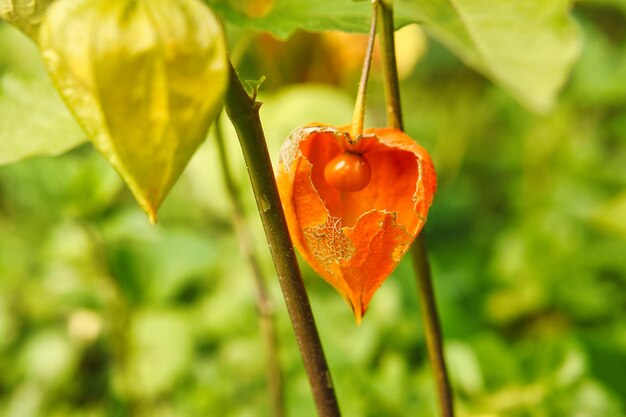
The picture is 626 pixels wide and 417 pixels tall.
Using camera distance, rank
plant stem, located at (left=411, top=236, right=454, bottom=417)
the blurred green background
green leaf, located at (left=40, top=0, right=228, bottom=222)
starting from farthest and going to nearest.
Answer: the blurred green background < plant stem, located at (left=411, top=236, right=454, bottom=417) < green leaf, located at (left=40, top=0, right=228, bottom=222)

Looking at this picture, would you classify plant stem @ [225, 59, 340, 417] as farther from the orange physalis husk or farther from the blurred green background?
the blurred green background

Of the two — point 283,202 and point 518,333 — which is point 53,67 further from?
point 518,333

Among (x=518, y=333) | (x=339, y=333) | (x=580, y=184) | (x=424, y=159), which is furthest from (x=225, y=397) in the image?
(x=580, y=184)

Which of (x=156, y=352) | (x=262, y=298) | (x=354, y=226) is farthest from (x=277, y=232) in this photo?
(x=156, y=352)

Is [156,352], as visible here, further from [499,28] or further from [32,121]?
[499,28]

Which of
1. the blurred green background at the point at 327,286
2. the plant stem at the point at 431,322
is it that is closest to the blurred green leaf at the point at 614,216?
the blurred green background at the point at 327,286

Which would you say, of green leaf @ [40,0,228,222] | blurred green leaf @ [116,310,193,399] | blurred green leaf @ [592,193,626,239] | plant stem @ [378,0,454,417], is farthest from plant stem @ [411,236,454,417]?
blurred green leaf @ [116,310,193,399]
